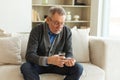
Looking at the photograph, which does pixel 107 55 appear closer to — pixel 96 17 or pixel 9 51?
pixel 9 51

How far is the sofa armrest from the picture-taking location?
8.84ft

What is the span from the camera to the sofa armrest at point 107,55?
2.70 meters

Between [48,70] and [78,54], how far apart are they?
1.80ft

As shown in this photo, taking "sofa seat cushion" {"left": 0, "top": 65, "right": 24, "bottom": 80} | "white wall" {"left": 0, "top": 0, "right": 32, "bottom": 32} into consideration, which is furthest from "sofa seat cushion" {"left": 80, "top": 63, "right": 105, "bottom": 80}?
"white wall" {"left": 0, "top": 0, "right": 32, "bottom": 32}

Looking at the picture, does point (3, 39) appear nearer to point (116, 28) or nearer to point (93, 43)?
point (93, 43)

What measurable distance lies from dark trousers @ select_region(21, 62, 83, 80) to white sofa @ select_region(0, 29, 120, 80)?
6 cm

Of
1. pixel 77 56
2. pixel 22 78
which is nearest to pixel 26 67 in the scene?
pixel 22 78

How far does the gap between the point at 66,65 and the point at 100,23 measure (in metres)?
2.51

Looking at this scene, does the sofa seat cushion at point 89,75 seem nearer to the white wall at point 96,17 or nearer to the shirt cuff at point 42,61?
Result: the shirt cuff at point 42,61

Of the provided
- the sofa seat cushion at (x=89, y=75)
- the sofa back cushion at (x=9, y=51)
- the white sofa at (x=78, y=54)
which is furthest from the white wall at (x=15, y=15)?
Answer: the sofa seat cushion at (x=89, y=75)

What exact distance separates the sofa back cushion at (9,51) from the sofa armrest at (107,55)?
861 mm

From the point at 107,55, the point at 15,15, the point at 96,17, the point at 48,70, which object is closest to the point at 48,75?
the point at 48,70

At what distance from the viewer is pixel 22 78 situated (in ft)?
7.29

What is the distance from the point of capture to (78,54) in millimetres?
2783
